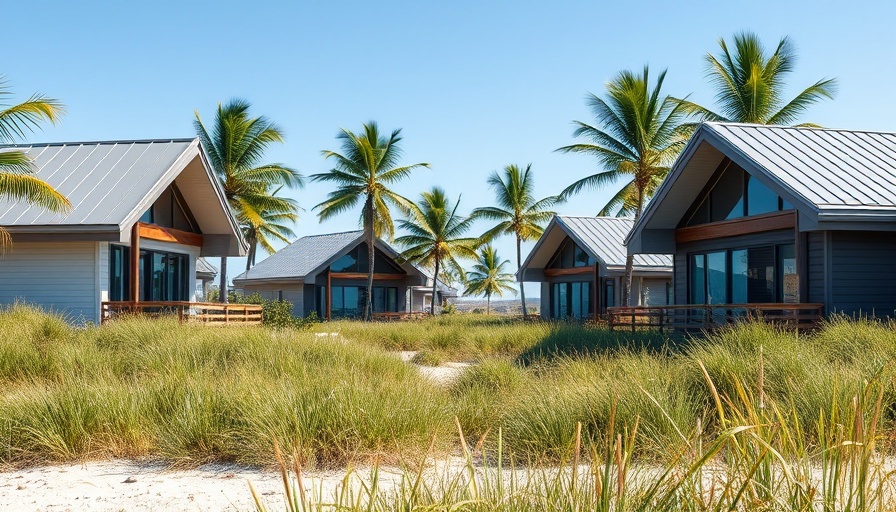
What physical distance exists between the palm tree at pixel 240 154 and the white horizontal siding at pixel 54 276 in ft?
37.0

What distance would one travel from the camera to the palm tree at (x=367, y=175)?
3581 cm

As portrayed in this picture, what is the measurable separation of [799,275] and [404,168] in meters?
23.3

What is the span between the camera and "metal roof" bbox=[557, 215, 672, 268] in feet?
97.8

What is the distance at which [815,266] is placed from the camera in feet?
51.3

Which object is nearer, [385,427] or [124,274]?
[385,427]

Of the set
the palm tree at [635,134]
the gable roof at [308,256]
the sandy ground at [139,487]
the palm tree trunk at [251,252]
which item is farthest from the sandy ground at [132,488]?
the palm tree trunk at [251,252]

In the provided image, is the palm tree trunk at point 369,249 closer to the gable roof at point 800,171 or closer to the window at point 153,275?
the window at point 153,275

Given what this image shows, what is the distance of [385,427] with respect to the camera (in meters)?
6.88

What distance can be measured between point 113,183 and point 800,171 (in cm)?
1545

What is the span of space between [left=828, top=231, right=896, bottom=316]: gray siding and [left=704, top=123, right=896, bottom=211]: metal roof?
3.28 feet

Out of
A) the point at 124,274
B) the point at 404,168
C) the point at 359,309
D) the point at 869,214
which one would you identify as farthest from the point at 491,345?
the point at 359,309

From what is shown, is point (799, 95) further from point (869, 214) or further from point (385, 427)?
point (385, 427)

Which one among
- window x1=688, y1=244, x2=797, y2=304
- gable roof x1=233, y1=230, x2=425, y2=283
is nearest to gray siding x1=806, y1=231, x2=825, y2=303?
window x1=688, y1=244, x2=797, y2=304

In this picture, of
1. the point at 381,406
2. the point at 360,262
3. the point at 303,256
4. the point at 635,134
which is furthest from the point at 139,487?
the point at 303,256
